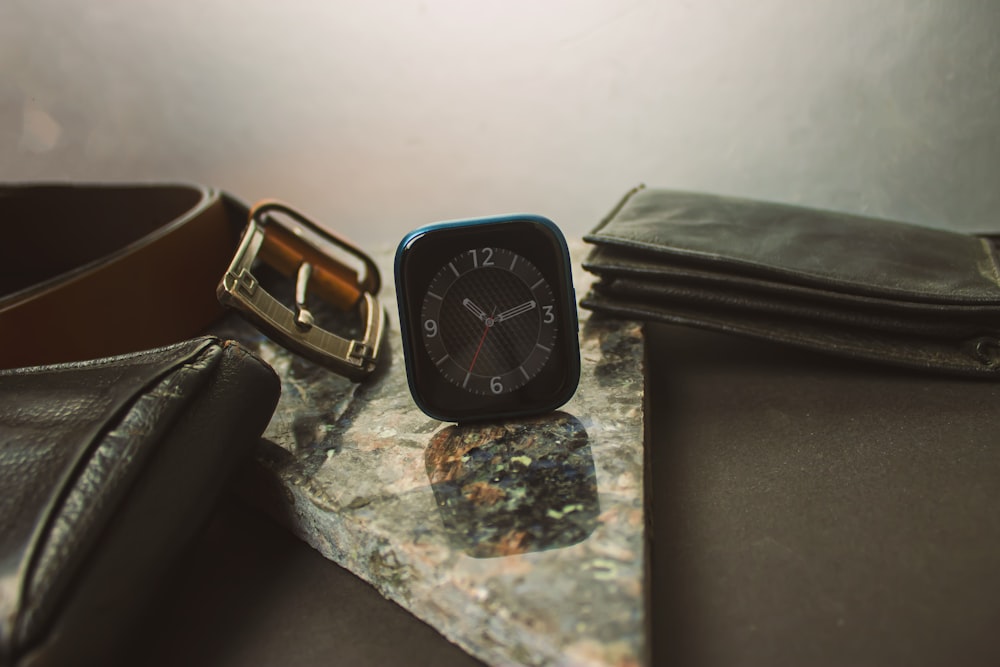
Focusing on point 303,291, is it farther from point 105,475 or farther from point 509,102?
point 509,102

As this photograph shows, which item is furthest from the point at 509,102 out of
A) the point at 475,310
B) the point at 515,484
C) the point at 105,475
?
the point at 105,475

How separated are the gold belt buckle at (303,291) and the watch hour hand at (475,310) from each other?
0.56 feet

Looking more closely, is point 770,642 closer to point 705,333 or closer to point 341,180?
point 705,333

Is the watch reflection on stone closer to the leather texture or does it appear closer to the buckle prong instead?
the buckle prong

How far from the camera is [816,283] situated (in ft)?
2.63

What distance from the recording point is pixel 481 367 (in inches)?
28.2

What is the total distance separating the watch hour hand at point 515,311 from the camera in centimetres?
72

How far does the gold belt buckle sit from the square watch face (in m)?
0.13

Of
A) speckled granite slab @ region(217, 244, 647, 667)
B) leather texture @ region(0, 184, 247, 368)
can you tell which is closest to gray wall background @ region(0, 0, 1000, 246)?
leather texture @ region(0, 184, 247, 368)

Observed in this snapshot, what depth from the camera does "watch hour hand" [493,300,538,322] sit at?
716mm

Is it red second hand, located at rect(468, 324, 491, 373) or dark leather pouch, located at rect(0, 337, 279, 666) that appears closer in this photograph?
dark leather pouch, located at rect(0, 337, 279, 666)

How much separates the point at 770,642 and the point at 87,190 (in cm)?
113

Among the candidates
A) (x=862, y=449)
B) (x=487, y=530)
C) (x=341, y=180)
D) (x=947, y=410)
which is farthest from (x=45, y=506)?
(x=341, y=180)

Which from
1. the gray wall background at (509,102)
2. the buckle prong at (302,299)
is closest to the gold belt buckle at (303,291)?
the buckle prong at (302,299)
